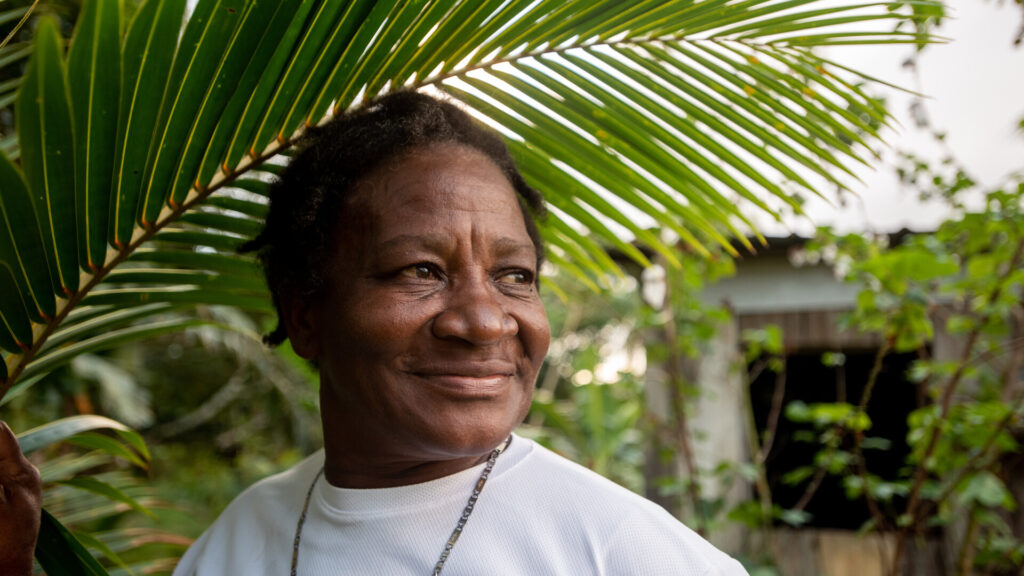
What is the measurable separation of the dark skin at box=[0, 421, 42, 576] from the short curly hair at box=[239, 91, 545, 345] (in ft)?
1.53

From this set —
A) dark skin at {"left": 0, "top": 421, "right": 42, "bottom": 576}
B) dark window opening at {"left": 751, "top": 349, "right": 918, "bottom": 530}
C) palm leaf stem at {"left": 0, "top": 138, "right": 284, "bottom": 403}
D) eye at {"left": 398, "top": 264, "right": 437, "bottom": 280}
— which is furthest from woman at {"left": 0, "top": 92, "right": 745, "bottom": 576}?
dark window opening at {"left": 751, "top": 349, "right": 918, "bottom": 530}

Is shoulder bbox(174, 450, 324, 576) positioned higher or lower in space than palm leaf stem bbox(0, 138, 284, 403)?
lower

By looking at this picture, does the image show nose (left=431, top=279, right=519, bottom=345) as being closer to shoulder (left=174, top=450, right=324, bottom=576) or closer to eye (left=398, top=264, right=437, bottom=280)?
eye (left=398, top=264, right=437, bottom=280)

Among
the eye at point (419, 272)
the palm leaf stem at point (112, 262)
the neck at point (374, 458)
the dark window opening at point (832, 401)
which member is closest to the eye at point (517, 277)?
the eye at point (419, 272)

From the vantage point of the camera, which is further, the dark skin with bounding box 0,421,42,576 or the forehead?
the forehead

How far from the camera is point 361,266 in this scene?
117 cm

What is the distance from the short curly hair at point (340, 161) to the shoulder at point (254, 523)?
1.29ft

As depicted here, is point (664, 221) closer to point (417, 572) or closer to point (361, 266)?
point (361, 266)

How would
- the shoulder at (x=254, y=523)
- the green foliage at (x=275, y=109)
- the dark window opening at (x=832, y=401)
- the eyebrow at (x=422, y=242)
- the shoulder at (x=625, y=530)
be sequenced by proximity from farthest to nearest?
1. the dark window opening at (x=832, y=401)
2. the shoulder at (x=254, y=523)
3. the eyebrow at (x=422, y=242)
4. the shoulder at (x=625, y=530)
5. the green foliage at (x=275, y=109)

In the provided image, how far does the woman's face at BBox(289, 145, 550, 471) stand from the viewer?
1093 mm

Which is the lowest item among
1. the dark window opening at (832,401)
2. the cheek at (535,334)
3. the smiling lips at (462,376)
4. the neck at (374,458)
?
the dark window opening at (832,401)

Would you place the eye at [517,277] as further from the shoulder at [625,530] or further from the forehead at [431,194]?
the shoulder at [625,530]

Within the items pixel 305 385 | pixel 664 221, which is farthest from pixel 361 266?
pixel 305 385

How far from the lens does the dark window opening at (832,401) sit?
263 inches
